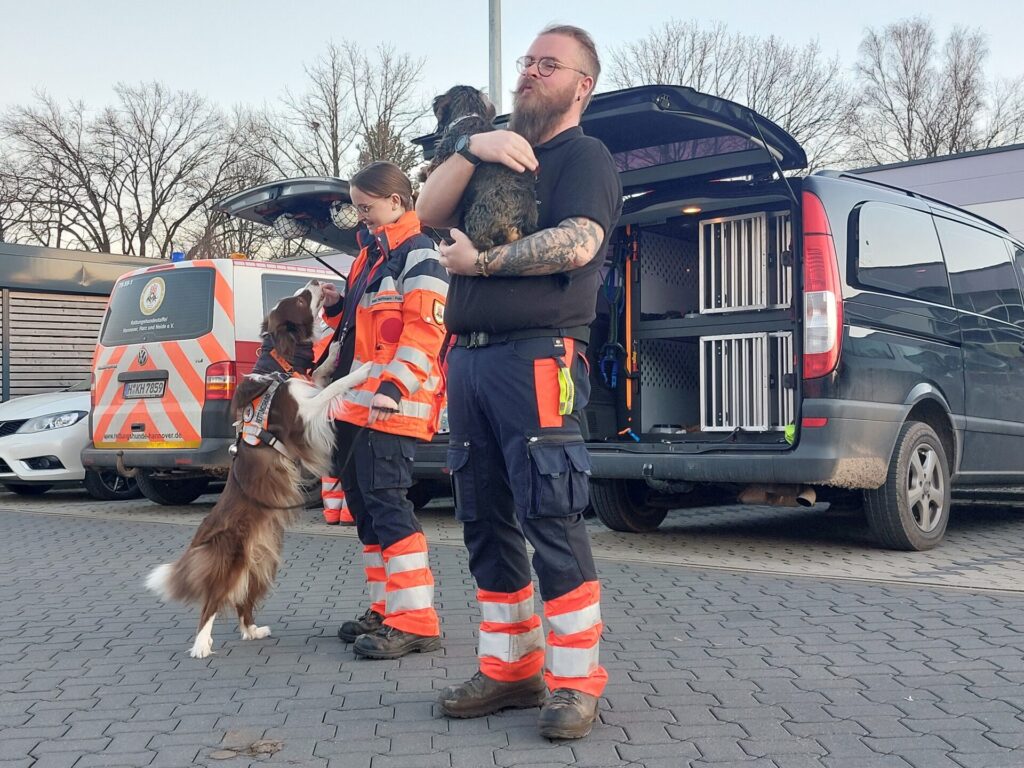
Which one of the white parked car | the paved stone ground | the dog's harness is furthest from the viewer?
the white parked car

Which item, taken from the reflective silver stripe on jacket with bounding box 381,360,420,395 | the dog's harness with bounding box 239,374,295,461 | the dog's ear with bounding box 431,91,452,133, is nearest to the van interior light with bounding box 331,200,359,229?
the dog's harness with bounding box 239,374,295,461

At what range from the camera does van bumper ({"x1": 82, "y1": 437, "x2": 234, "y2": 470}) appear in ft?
29.8

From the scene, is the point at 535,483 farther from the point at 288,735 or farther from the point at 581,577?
the point at 288,735

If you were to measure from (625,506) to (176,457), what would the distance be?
392 cm

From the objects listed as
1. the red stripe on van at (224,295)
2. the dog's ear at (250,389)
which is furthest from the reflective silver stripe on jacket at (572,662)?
the red stripe on van at (224,295)

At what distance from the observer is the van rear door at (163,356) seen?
920cm

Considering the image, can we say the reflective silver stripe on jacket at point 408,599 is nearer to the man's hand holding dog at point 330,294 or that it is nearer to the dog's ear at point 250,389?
the dog's ear at point 250,389

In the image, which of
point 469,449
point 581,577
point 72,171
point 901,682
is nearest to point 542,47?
point 469,449

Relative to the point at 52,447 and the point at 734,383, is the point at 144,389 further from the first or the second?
the point at 734,383

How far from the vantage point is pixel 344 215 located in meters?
5.73

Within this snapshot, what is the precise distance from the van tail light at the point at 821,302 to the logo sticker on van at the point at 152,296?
5.88 m

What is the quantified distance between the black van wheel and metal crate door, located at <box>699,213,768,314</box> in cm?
125

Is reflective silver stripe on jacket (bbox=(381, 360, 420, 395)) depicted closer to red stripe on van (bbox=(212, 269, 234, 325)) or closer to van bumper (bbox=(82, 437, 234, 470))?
van bumper (bbox=(82, 437, 234, 470))

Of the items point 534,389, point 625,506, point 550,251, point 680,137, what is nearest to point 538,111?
point 550,251
